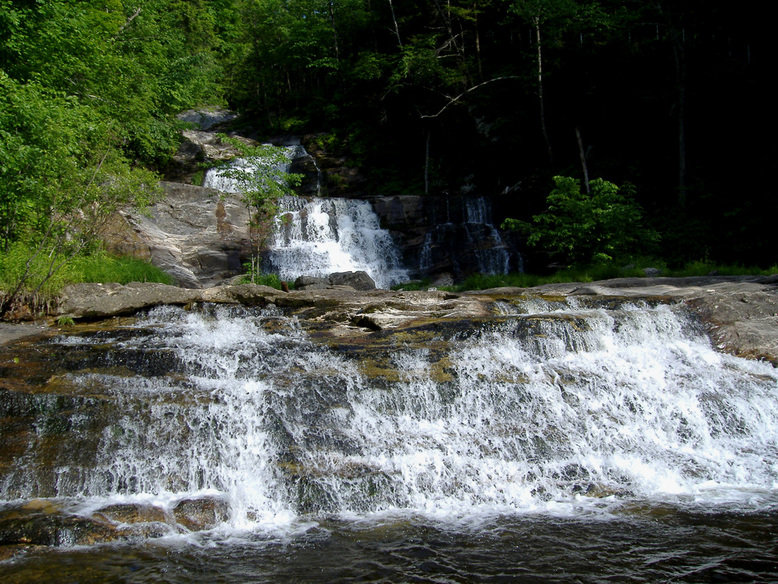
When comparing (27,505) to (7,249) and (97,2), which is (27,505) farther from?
(97,2)

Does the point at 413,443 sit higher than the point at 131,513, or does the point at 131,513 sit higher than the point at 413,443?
the point at 413,443

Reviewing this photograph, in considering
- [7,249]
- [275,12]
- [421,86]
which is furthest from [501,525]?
[275,12]

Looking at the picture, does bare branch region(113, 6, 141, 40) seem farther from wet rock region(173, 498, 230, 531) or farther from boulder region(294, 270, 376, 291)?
wet rock region(173, 498, 230, 531)

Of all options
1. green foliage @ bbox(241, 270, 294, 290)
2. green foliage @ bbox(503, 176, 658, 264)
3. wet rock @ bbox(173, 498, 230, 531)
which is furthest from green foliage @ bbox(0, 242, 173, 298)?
green foliage @ bbox(503, 176, 658, 264)

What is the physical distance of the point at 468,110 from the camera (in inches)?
861

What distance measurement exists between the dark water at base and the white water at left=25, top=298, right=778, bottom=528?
52 centimetres

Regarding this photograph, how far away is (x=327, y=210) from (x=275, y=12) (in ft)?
61.3

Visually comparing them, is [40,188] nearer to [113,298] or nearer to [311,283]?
[113,298]

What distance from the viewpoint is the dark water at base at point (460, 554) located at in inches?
149

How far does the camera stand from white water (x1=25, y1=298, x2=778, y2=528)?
5469mm

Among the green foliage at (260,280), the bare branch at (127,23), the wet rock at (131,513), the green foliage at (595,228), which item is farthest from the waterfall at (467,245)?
the wet rock at (131,513)

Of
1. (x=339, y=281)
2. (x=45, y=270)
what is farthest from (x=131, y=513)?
(x=339, y=281)

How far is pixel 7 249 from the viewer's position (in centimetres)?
948

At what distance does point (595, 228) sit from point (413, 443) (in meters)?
10.7
